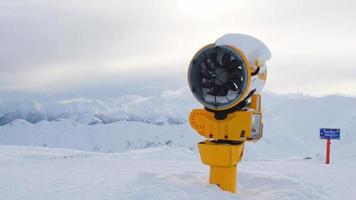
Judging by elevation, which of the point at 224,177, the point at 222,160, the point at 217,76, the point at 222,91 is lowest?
the point at 224,177

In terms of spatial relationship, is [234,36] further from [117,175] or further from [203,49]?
[117,175]

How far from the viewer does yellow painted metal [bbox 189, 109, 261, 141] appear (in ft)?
24.8

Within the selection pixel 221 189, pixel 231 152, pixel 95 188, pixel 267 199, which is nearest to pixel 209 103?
pixel 231 152

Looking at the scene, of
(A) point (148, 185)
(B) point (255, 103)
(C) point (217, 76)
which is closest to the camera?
(A) point (148, 185)

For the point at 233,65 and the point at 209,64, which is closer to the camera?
the point at 233,65

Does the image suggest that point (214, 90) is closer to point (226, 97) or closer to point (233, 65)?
point (226, 97)

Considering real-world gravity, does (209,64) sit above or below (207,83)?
above

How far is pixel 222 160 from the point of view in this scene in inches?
302

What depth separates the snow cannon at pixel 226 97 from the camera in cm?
757

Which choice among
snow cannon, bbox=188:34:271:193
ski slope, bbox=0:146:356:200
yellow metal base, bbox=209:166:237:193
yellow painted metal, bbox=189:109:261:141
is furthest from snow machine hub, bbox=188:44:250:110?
ski slope, bbox=0:146:356:200

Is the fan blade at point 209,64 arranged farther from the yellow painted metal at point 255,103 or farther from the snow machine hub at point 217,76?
the yellow painted metal at point 255,103

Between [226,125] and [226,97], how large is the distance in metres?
0.46

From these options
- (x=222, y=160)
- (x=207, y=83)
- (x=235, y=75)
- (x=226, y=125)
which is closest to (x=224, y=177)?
A: (x=222, y=160)

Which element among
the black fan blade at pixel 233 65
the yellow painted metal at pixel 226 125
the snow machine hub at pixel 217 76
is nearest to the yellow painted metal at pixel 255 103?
the yellow painted metal at pixel 226 125
